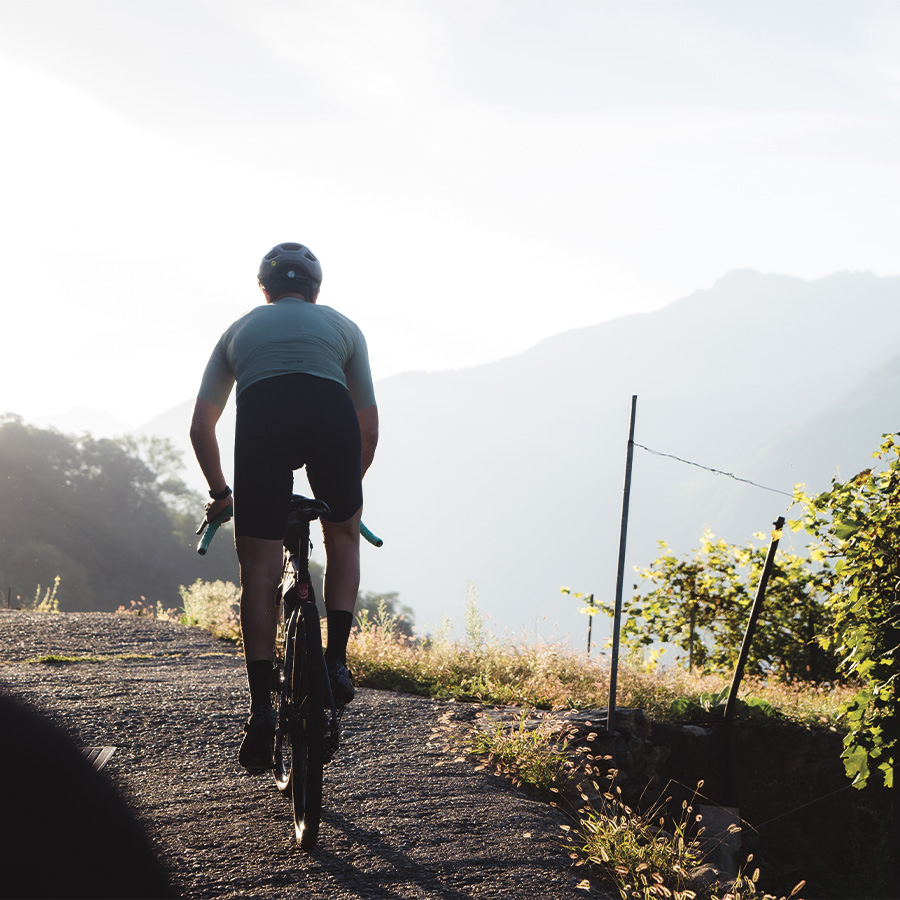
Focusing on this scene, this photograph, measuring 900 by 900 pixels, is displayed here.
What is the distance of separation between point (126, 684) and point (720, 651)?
9.06 metres

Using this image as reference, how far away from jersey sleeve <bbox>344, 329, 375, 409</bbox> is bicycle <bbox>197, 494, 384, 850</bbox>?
2.01ft

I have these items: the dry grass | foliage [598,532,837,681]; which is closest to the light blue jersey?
the dry grass

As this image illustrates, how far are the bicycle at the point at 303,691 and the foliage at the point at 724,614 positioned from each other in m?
9.28

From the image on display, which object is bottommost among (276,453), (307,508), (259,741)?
(259,741)

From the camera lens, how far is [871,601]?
5.33 metres

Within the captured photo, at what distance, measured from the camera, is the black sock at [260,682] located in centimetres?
315

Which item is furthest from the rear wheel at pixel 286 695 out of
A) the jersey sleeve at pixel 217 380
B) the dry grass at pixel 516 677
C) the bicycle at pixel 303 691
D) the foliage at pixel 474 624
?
the foliage at pixel 474 624

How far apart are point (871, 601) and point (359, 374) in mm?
3833

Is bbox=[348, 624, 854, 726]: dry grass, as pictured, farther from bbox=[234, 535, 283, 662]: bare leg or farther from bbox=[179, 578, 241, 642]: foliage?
bbox=[234, 535, 283, 662]: bare leg

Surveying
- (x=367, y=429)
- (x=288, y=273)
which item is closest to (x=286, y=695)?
(x=367, y=429)

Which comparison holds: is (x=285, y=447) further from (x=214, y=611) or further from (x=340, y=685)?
(x=214, y=611)

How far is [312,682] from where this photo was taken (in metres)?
2.97

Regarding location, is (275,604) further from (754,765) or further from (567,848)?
(754,765)

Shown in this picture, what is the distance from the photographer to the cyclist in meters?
3.12
